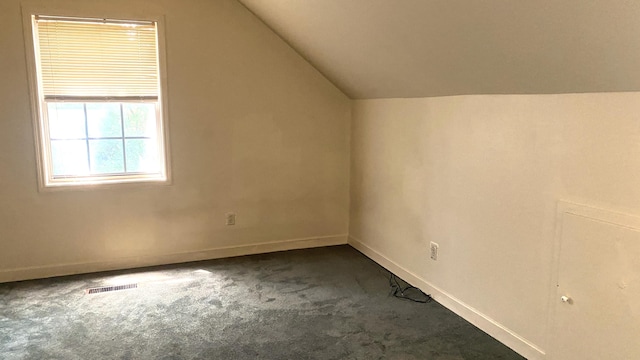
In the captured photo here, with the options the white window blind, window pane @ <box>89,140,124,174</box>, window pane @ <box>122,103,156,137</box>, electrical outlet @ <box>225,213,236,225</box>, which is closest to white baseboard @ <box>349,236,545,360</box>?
electrical outlet @ <box>225,213,236,225</box>

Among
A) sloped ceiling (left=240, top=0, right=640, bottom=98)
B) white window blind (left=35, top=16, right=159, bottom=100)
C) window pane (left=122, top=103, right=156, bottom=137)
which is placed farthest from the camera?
window pane (left=122, top=103, right=156, bottom=137)

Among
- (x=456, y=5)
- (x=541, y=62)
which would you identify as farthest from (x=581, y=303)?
(x=456, y=5)

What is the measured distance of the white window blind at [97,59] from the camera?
3.49 metres

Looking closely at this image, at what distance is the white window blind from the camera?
137 inches

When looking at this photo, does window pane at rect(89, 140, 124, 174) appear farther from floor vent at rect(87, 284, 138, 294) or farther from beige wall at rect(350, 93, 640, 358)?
beige wall at rect(350, 93, 640, 358)

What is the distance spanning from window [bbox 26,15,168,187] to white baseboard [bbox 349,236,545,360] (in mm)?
2029

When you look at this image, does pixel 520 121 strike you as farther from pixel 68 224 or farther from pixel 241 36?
pixel 68 224

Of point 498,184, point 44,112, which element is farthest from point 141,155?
point 498,184

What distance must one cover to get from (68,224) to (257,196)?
1.52 metres

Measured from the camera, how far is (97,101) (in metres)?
3.66

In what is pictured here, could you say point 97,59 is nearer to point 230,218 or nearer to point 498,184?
point 230,218

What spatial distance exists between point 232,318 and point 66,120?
2.07 meters

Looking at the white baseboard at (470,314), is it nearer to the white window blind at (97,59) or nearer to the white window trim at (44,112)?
the white window trim at (44,112)

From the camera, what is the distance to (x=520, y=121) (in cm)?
249
